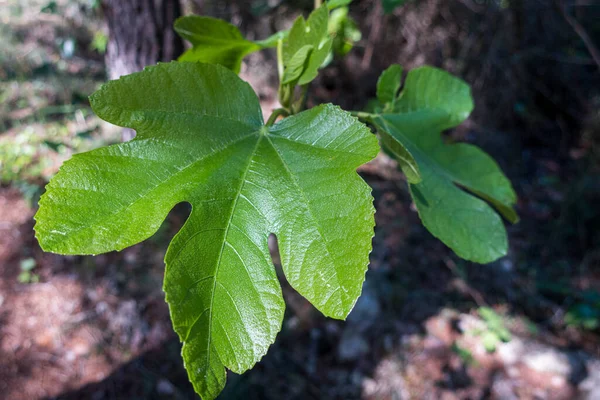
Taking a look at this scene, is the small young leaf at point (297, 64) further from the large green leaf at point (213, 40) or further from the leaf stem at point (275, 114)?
the large green leaf at point (213, 40)

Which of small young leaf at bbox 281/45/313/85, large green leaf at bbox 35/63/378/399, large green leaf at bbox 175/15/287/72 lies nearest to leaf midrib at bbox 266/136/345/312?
large green leaf at bbox 35/63/378/399

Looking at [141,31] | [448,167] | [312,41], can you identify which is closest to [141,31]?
[141,31]

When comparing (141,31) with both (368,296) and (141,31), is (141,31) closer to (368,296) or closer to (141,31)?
(141,31)

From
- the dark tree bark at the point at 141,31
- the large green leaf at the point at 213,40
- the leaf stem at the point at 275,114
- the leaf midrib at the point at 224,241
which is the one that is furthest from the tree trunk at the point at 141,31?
the leaf midrib at the point at 224,241

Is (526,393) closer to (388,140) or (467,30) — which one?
(388,140)

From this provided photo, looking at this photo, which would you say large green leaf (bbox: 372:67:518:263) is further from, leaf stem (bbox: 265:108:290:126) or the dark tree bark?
the dark tree bark

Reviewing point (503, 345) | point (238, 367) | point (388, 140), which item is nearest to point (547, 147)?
point (503, 345)
